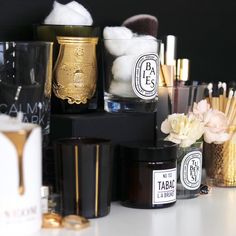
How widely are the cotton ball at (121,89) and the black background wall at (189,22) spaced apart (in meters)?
0.17

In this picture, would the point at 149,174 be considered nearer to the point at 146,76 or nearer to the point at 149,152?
the point at 149,152

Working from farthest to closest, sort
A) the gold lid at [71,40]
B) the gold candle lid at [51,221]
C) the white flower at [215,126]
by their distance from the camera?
the white flower at [215,126]
the gold lid at [71,40]
the gold candle lid at [51,221]

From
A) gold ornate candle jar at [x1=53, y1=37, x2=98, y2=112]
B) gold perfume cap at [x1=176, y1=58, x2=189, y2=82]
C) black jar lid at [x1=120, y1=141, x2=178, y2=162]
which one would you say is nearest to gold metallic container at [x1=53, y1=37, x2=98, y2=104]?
gold ornate candle jar at [x1=53, y1=37, x2=98, y2=112]

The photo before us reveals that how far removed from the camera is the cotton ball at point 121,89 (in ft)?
3.39

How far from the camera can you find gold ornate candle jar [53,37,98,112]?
101cm

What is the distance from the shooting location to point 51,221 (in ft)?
2.88

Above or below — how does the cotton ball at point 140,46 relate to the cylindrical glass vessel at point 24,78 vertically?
above

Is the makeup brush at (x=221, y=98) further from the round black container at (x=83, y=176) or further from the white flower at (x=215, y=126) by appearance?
the round black container at (x=83, y=176)

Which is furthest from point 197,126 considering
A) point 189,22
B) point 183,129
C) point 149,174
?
point 189,22

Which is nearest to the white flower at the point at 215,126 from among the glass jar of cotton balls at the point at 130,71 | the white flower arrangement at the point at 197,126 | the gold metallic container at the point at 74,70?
the white flower arrangement at the point at 197,126

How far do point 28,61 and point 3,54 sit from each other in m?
0.04

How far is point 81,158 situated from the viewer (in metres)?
0.89

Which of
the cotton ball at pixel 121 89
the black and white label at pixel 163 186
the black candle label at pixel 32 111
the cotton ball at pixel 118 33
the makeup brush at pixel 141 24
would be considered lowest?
the black and white label at pixel 163 186

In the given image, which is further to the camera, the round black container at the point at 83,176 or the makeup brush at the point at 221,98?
the makeup brush at the point at 221,98
